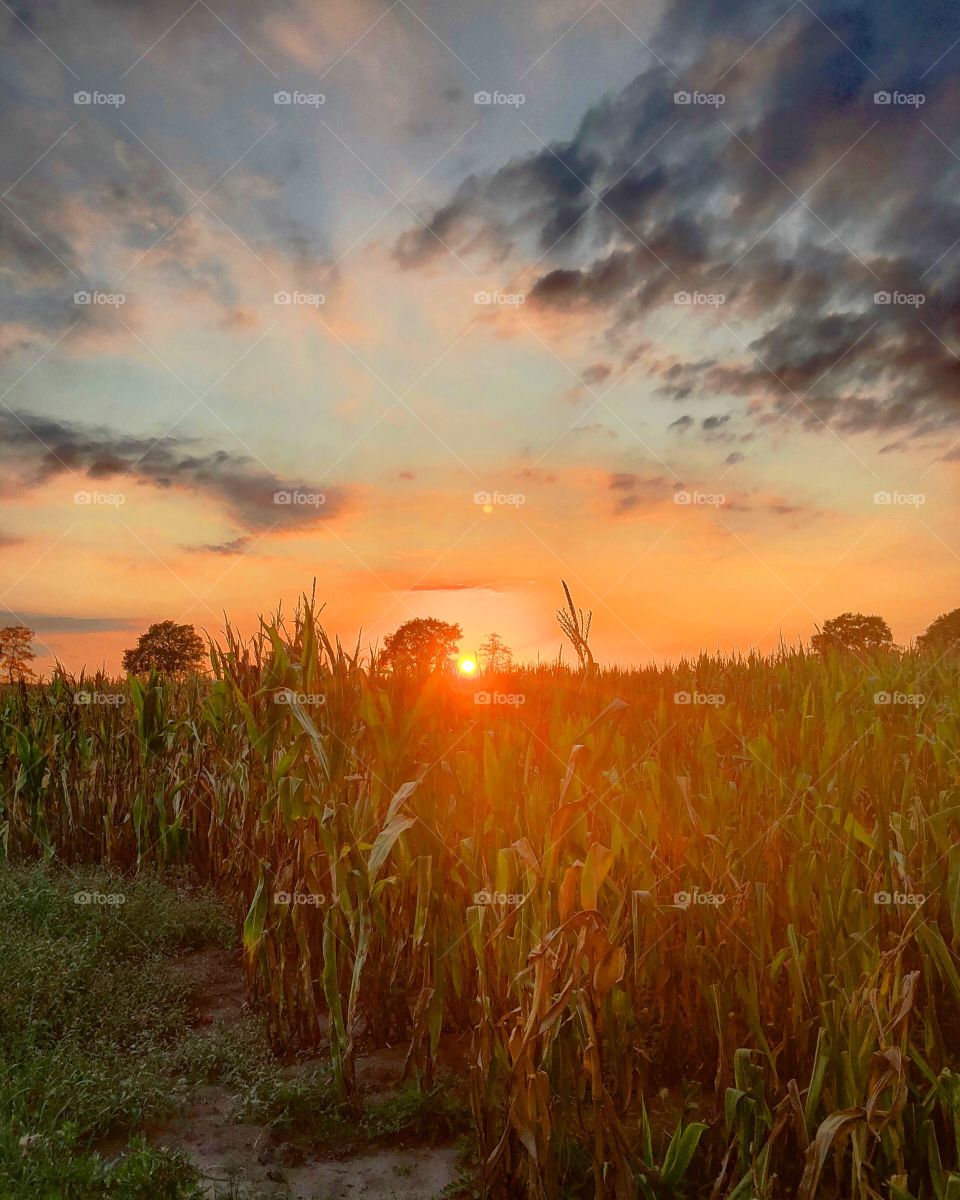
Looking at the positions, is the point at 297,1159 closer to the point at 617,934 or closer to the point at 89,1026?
the point at 617,934

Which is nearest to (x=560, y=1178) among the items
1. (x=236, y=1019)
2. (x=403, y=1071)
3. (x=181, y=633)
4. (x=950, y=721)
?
(x=403, y=1071)

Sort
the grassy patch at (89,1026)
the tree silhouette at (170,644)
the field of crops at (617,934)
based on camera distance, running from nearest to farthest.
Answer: the field of crops at (617,934), the grassy patch at (89,1026), the tree silhouette at (170,644)

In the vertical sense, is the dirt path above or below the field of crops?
below

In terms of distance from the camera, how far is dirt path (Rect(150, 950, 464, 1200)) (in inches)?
145

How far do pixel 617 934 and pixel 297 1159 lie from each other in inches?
66.8

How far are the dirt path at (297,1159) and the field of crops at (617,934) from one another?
0.26m

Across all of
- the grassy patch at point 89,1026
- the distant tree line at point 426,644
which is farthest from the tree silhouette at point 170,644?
the grassy patch at point 89,1026

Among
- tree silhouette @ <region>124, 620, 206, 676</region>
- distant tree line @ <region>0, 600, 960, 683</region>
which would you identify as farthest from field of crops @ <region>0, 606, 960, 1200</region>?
tree silhouette @ <region>124, 620, 206, 676</region>

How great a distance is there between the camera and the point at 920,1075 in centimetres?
375

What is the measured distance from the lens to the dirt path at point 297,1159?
3.69 m

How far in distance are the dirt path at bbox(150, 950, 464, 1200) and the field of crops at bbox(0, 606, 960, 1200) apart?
263 mm

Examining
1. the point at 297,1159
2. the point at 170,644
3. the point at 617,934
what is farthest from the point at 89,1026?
the point at 170,644

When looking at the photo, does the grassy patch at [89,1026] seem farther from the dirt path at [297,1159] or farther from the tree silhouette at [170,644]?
the tree silhouette at [170,644]

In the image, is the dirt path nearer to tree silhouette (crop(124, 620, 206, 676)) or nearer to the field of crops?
the field of crops
